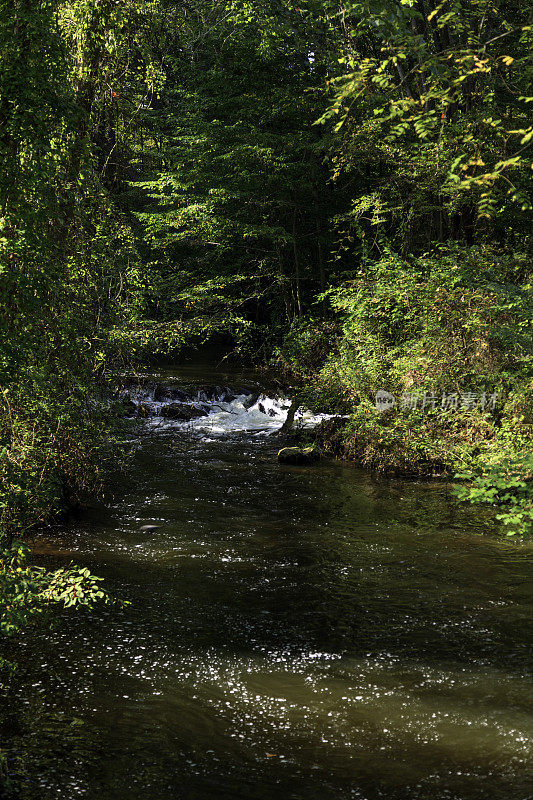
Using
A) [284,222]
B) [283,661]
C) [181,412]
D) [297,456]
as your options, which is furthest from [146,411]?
[283,661]

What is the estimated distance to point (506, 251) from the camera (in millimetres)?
15719

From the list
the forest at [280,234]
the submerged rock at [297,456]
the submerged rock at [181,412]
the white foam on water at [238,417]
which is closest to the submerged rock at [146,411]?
the white foam on water at [238,417]

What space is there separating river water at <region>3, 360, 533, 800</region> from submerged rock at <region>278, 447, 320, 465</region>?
275 cm

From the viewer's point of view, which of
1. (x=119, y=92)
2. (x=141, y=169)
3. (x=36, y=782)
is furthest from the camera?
(x=141, y=169)

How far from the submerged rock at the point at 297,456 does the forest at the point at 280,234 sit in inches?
26.1

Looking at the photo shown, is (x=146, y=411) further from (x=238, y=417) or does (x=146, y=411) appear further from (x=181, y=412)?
(x=238, y=417)

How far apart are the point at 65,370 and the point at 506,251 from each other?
10.9 meters

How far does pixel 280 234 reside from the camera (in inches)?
782

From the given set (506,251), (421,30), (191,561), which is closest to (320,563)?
(191,561)

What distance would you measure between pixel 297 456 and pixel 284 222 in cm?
1100

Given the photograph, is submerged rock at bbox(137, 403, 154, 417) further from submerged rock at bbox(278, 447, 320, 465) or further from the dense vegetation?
submerged rock at bbox(278, 447, 320, 465)

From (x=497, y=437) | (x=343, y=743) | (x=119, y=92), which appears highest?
(x=119, y=92)

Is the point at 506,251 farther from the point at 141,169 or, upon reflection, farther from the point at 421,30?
the point at 141,169

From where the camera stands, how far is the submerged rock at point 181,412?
17.6 metres
